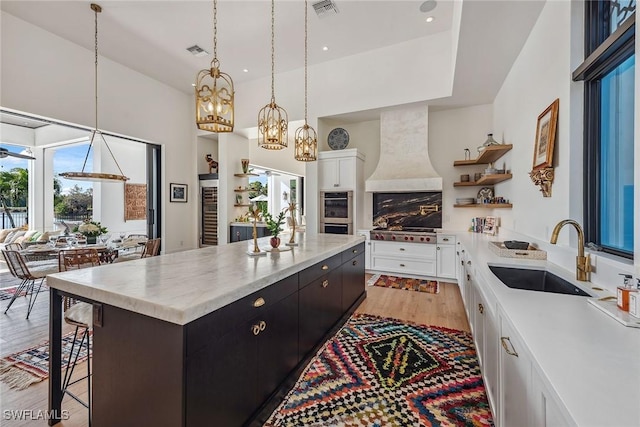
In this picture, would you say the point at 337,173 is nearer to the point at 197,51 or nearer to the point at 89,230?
the point at 197,51

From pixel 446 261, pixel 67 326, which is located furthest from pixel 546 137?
pixel 67 326

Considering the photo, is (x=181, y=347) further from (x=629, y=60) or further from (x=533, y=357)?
(x=629, y=60)

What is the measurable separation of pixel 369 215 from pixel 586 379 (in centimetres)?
505

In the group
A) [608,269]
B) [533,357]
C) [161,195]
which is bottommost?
[533,357]

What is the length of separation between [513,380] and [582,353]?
0.44 m

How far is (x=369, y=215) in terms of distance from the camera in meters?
5.73

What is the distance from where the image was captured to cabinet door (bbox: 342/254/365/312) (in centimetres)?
307

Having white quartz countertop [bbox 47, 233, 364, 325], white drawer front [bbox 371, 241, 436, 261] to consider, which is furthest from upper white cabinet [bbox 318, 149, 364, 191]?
white quartz countertop [bbox 47, 233, 364, 325]

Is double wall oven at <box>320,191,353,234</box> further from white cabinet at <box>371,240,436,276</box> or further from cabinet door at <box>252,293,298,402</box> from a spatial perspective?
cabinet door at <box>252,293,298,402</box>

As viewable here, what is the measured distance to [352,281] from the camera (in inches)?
131

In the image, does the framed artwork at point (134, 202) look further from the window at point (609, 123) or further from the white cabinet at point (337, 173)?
the window at point (609, 123)

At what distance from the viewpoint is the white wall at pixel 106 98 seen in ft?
13.4

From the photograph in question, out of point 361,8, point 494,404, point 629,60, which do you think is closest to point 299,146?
point 361,8

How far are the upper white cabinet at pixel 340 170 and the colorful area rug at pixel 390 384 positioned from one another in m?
3.15
